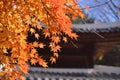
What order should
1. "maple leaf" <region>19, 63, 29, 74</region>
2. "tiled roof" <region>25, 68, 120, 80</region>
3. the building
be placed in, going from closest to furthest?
"maple leaf" <region>19, 63, 29, 74</region>, "tiled roof" <region>25, 68, 120, 80</region>, the building

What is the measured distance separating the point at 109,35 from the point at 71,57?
1390 millimetres

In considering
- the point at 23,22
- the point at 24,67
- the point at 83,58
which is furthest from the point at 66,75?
the point at 23,22

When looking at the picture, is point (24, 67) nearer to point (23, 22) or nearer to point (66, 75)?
point (23, 22)

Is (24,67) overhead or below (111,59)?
overhead

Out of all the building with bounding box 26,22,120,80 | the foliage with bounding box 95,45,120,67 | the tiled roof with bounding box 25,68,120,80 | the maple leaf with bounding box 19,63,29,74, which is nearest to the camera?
the maple leaf with bounding box 19,63,29,74

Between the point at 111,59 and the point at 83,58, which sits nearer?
the point at 83,58

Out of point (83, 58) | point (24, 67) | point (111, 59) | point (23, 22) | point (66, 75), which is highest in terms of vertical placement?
point (23, 22)

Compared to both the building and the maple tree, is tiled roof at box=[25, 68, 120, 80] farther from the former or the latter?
the maple tree

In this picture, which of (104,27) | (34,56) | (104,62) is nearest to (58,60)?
(104,27)

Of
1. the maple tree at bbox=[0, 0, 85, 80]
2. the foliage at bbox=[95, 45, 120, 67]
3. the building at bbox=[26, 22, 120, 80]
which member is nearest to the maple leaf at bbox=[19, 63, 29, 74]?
the maple tree at bbox=[0, 0, 85, 80]

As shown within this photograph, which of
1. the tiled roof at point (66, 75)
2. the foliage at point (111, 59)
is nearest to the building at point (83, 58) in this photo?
the tiled roof at point (66, 75)

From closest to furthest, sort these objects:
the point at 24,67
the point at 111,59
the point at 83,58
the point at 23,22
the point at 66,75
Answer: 1. the point at 23,22
2. the point at 24,67
3. the point at 66,75
4. the point at 83,58
5. the point at 111,59

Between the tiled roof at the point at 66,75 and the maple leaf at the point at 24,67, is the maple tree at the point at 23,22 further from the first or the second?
the tiled roof at the point at 66,75

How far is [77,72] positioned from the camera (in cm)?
916
